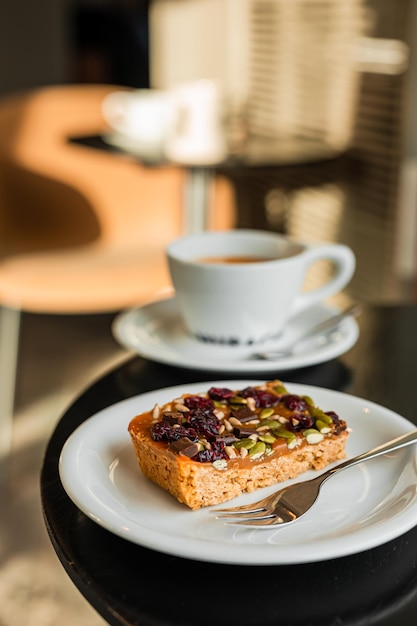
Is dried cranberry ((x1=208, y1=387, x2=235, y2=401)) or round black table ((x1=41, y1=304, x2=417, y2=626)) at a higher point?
dried cranberry ((x1=208, y1=387, x2=235, y2=401))

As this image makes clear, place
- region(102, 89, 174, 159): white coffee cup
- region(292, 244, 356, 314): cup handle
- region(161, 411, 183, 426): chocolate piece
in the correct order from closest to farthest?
region(161, 411, 183, 426): chocolate piece → region(292, 244, 356, 314): cup handle → region(102, 89, 174, 159): white coffee cup

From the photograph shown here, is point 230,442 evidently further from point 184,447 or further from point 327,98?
point 327,98

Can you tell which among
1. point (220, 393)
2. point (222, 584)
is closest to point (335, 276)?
point (220, 393)

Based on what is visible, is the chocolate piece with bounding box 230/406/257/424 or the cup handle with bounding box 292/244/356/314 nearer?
the chocolate piece with bounding box 230/406/257/424

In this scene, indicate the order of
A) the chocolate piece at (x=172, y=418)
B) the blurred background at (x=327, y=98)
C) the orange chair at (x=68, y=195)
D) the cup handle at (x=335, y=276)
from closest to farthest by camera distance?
the chocolate piece at (x=172, y=418)
the cup handle at (x=335, y=276)
the blurred background at (x=327, y=98)
the orange chair at (x=68, y=195)

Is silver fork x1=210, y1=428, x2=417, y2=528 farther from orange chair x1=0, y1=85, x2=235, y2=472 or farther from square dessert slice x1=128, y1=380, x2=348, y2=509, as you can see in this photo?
orange chair x1=0, y1=85, x2=235, y2=472

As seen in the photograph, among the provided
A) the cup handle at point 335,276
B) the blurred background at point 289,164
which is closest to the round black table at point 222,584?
the cup handle at point 335,276

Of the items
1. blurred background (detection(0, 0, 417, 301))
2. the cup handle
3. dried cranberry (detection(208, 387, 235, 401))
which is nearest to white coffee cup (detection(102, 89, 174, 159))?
blurred background (detection(0, 0, 417, 301))

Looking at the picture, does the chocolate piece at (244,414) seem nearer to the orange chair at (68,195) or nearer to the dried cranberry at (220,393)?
the dried cranberry at (220,393)
